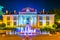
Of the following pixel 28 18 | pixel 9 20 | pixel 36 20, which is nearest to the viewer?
pixel 9 20

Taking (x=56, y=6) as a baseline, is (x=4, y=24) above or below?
below

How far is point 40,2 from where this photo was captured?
35.2 meters

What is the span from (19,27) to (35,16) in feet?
9.29

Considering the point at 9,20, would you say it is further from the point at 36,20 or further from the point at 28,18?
the point at 36,20

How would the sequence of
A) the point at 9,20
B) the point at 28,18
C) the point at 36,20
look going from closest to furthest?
the point at 9,20 → the point at 36,20 → the point at 28,18

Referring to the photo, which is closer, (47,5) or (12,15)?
(12,15)

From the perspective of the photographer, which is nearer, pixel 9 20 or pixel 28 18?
pixel 9 20

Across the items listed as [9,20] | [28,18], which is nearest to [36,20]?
[28,18]

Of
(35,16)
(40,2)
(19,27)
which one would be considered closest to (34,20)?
(35,16)

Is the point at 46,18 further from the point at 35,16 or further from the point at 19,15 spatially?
the point at 19,15

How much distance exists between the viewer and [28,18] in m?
28.6

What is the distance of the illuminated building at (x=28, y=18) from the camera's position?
92.1 feet

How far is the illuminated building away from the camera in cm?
2808

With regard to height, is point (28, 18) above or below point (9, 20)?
above
